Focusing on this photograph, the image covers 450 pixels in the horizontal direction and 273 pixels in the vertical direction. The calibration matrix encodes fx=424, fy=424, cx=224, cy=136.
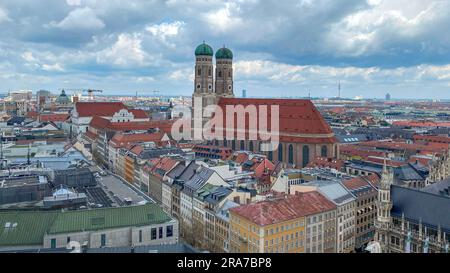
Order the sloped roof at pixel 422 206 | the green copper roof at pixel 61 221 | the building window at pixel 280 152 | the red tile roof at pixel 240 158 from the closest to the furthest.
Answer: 1. the green copper roof at pixel 61 221
2. the sloped roof at pixel 422 206
3. the red tile roof at pixel 240 158
4. the building window at pixel 280 152

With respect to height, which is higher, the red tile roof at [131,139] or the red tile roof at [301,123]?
the red tile roof at [301,123]

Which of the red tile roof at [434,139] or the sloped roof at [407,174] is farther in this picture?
the red tile roof at [434,139]

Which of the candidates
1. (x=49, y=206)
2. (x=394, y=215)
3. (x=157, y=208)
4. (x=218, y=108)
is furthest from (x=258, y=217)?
(x=218, y=108)

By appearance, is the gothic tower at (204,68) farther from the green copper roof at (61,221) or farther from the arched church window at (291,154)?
the green copper roof at (61,221)

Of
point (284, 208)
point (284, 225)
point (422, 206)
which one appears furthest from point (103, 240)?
point (422, 206)

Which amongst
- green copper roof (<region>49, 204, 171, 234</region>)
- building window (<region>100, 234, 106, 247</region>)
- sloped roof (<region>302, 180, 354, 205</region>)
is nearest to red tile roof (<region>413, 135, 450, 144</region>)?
sloped roof (<region>302, 180, 354, 205</region>)

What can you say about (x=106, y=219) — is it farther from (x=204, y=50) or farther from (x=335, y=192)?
(x=204, y=50)

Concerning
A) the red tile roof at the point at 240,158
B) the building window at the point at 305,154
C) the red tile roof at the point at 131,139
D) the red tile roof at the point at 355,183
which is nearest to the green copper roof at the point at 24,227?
the red tile roof at the point at 355,183
